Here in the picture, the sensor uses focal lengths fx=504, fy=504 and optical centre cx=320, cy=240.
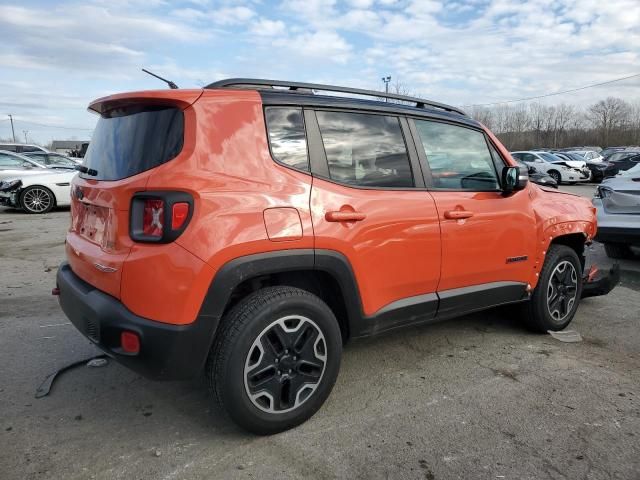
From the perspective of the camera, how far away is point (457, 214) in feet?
11.1

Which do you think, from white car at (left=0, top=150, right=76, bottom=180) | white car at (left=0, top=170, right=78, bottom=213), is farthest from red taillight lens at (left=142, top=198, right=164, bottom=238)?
white car at (left=0, top=150, right=76, bottom=180)

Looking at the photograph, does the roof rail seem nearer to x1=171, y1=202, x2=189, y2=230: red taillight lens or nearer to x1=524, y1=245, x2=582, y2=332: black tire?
x1=171, y1=202, x2=189, y2=230: red taillight lens

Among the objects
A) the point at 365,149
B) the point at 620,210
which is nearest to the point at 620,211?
the point at 620,210

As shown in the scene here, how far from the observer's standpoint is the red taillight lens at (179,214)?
2365mm

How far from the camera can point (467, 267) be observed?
351 centimetres

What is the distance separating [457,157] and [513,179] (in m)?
0.47

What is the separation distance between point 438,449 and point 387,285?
3.14ft

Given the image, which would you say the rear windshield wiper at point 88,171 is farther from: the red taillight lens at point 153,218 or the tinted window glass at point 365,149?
the tinted window glass at point 365,149

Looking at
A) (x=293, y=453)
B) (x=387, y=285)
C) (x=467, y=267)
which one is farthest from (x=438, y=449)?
(x=467, y=267)

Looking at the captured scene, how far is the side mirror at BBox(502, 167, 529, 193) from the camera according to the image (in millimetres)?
3732

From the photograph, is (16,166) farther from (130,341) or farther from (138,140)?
(130,341)

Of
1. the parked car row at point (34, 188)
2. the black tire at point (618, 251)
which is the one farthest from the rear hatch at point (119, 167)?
the parked car row at point (34, 188)

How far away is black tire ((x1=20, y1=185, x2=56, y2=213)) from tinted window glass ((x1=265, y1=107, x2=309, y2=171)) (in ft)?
38.1

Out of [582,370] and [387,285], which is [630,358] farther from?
[387,285]
